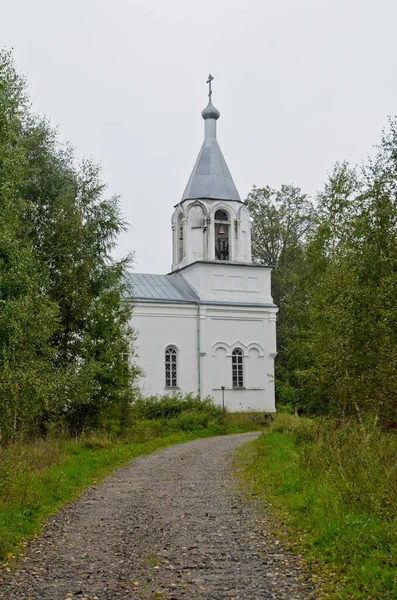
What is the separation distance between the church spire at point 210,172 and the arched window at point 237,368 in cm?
798

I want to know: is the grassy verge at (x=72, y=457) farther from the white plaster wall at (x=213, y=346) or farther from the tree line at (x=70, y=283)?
the white plaster wall at (x=213, y=346)

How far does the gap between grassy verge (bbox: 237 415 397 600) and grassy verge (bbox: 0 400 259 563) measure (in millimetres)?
3159

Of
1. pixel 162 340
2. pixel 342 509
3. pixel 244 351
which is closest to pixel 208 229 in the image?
pixel 162 340

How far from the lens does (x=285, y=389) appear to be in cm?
2647

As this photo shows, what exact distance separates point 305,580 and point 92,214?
1600cm

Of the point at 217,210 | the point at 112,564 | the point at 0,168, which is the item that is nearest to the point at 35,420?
the point at 0,168

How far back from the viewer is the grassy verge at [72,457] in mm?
8875

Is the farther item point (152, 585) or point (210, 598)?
point (152, 585)

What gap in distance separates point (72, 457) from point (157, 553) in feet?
27.9

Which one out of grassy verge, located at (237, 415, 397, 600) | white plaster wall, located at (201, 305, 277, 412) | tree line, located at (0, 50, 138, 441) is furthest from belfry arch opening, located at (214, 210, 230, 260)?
grassy verge, located at (237, 415, 397, 600)

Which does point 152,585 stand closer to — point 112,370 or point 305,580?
point 305,580

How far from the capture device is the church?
32.2 m

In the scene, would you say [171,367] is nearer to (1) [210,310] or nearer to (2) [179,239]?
(1) [210,310]

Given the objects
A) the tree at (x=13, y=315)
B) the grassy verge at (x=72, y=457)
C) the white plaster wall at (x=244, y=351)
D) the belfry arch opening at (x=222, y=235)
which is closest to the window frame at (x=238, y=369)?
the white plaster wall at (x=244, y=351)
